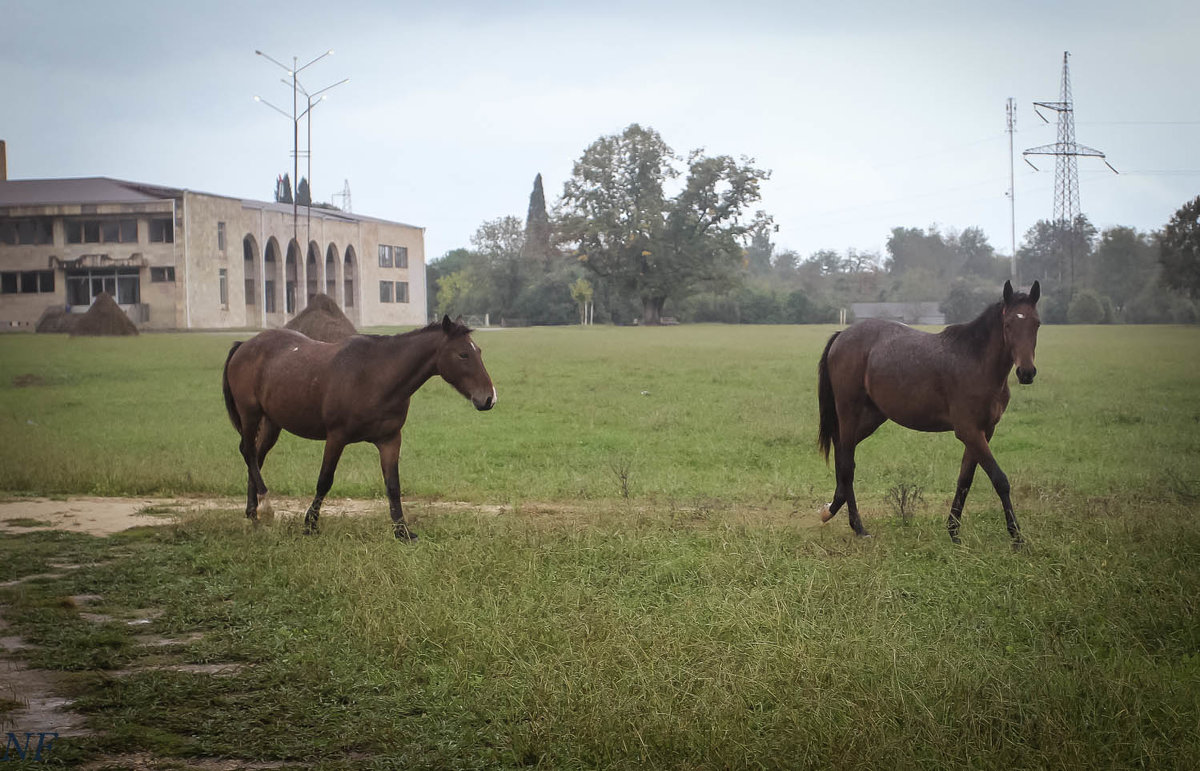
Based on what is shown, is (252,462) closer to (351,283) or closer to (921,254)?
(921,254)

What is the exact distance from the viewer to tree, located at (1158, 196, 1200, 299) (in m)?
13.0

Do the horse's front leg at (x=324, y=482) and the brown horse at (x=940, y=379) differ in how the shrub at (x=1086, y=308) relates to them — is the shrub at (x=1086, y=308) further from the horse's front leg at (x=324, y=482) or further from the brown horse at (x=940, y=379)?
the horse's front leg at (x=324, y=482)

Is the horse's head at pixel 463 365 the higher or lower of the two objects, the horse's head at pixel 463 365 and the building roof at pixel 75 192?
the lower

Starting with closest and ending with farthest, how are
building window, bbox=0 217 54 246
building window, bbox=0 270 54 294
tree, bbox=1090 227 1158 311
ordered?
tree, bbox=1090 227 1158 311
building window, bbox=0 217 54 246
building window, bbox=0 270 54 294

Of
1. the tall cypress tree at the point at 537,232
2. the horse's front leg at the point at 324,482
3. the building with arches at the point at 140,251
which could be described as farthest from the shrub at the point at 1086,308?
the tall cypress tree at the point at 537,232

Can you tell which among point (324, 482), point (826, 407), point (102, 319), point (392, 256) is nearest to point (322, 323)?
point (102, 319)

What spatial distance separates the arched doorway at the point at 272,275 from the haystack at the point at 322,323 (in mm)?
42733

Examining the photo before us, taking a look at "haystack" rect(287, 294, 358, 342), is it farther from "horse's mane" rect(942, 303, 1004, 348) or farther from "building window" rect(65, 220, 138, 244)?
"horse's mane" rect(942, 303, 1004, 348)

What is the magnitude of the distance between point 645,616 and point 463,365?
3.35 meters

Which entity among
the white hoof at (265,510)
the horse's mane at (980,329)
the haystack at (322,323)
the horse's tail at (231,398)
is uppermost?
the haystack at (322,323)

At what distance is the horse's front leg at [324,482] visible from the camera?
8.55 meters

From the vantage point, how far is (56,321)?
1952 centimetres

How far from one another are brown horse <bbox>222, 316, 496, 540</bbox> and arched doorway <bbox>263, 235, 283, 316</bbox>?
51.7 m

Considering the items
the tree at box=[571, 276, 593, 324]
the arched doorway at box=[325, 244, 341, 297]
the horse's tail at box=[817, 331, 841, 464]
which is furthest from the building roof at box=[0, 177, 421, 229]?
the arched doorway at box=[325, 244, 341, 297]
